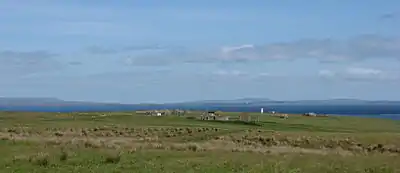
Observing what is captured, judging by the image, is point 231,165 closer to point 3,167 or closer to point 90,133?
point 3,167

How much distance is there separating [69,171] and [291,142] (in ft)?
78.0

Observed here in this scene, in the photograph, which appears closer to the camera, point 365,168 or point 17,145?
point 365,168

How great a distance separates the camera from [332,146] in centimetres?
3988

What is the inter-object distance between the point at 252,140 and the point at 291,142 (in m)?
2.88

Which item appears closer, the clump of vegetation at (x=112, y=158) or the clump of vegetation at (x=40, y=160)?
the clump of vegetation at (x=40, y=160)

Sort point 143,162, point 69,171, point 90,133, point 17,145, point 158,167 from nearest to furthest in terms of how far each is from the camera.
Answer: point 69,171, point 158,167, point 143,162, point 17,145, point 90,133

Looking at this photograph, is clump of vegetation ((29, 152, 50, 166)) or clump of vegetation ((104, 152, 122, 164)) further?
clump of vegetation ((104, 152, 122, 164))

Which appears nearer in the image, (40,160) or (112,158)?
(40,160)

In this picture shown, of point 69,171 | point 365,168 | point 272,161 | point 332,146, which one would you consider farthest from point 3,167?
point 332,146

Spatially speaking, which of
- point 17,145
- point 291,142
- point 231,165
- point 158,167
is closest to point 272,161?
point 231,165

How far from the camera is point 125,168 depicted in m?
21.4

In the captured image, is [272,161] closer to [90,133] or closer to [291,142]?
[291,142]

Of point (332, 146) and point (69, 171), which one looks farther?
point (332, 146)

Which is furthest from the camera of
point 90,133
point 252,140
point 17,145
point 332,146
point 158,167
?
point 90,133
